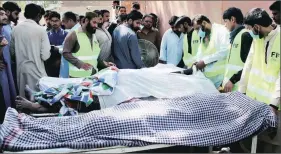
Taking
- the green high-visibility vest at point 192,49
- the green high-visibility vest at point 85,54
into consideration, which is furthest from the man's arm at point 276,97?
the green high-visibility vest at point 85,54

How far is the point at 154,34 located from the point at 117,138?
3993 mm

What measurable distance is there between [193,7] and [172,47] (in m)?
2.19

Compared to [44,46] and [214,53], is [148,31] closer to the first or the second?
[214,53]

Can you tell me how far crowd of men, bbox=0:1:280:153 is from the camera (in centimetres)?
298

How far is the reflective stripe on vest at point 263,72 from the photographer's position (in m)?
2.82

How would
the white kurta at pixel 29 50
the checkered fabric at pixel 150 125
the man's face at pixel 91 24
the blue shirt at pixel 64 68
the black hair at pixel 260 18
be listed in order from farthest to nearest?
the blue shirt at pixel 64 68, the man's face at pixel 91 24, the white kurta at pixel 29 50, the black hair at pixel 260 18, the checkered fabric at pixel 150 125

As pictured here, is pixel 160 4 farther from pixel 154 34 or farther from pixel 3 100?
pixel 3 100

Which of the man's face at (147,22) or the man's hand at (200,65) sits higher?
the man's face at (147,22)

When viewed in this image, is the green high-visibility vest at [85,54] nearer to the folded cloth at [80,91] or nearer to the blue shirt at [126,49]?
the blue shirt at [126,49]

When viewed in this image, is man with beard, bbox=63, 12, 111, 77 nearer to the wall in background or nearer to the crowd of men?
the crowd of men

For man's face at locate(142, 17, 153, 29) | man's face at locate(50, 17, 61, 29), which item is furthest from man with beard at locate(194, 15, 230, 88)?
Result: man's face at locate(50, 17, 61, 29)

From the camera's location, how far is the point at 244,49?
3424 mm

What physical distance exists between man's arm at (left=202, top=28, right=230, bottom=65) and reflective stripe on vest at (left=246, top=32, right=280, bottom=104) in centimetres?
79

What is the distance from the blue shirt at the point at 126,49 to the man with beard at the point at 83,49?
420 millimetres
